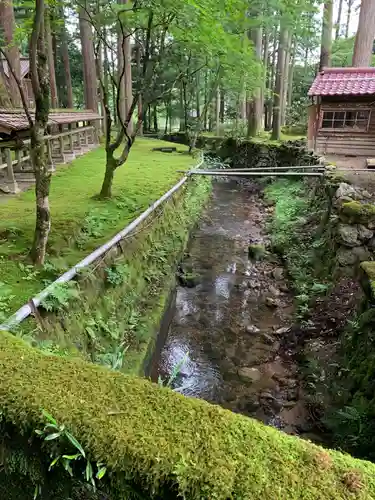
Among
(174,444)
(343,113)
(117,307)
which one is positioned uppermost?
(343,113)

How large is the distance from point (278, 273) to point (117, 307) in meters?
5.64

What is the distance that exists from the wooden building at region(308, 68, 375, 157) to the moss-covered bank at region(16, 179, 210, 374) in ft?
34.0

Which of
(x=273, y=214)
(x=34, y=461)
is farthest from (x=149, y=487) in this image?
(x=273, y=214)

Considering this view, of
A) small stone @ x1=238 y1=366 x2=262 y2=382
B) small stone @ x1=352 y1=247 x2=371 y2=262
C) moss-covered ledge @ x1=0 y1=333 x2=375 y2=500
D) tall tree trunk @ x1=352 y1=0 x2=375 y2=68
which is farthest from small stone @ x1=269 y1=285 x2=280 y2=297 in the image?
tall tree trunk @ x1=352 y1=0 x2=375 y2=68

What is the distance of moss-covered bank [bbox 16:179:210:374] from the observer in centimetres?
490

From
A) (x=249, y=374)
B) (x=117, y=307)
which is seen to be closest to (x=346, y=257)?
(x=249, y=374)

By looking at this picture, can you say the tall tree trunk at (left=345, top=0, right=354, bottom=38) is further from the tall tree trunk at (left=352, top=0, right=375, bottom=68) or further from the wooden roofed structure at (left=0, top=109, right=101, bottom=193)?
the wooden roofed structure at (left=0, top=109, right=101, bottom=193)

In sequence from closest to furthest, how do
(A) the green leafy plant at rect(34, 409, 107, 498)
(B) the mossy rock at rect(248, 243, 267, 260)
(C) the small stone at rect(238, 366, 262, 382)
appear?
(A) the green leafy plant at rect(34, 409, 107, 498) < (C) the small stone at rect(238, 366, 262, 382) < (B) the mossy rock at rect(248, 243, 267, 260)

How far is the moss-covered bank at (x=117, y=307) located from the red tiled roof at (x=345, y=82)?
33.9ft

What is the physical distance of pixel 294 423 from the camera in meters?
5.69

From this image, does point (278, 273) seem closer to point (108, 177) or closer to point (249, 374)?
point (249, 374)

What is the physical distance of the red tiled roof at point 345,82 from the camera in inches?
608

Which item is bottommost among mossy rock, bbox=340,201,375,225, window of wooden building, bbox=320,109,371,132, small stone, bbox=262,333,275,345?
small stone, bbox=262,333,275,345

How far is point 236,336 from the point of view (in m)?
8.06
